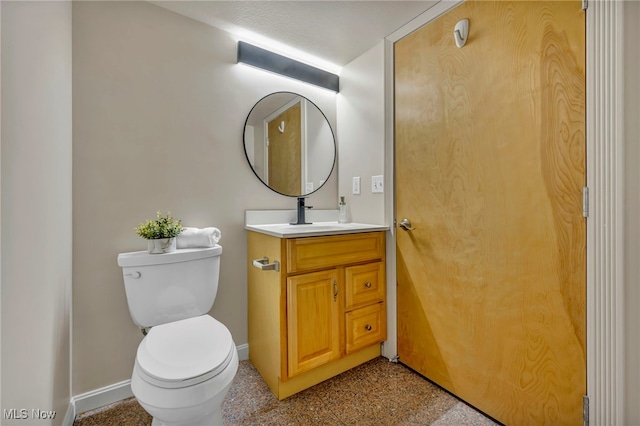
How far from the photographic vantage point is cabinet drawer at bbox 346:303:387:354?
1698 mm

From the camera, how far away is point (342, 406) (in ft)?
4.73

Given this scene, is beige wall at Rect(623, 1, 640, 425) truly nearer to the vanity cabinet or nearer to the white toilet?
the vanity cabinet

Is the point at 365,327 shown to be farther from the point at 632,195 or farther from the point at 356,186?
the point at 632,195

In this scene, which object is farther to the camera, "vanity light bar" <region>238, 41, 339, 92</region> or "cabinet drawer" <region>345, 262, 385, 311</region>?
"vanity light bar" <region>238, 41, 339, 92</region>

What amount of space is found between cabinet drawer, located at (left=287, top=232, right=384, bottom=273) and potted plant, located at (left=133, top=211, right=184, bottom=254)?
591 mm

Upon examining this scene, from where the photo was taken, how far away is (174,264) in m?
1.39

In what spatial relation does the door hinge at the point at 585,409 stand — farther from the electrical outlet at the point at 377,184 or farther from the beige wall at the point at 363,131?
the electrical outlet at the point at 377,184

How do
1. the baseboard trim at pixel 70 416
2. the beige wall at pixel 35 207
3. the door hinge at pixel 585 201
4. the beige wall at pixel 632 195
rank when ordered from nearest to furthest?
the beige wall at pixel 35 207 → the beige wall at pixel 632 195 → the door hinge at pixel 585 201 → the baseboard trim at pixel 70 416

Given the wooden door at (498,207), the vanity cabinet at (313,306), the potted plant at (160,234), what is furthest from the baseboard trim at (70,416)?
the wooden door at (498,207)

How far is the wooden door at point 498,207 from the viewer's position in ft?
3.61

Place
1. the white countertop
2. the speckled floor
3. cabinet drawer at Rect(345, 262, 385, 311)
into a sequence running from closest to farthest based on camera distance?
1. the speckled floor
2. the white countertop
3. cabinet drawer at Rect(345, 262, 385, 311)

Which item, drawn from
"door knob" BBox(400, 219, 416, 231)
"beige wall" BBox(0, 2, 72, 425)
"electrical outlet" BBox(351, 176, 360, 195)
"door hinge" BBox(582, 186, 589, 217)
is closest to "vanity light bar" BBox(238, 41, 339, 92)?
"electrical outlet" BBox(351, 176, 360, 195)

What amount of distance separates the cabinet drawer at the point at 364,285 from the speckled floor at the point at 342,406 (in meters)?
0.45

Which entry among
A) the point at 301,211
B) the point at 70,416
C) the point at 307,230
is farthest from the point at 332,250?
the point at 70,416
